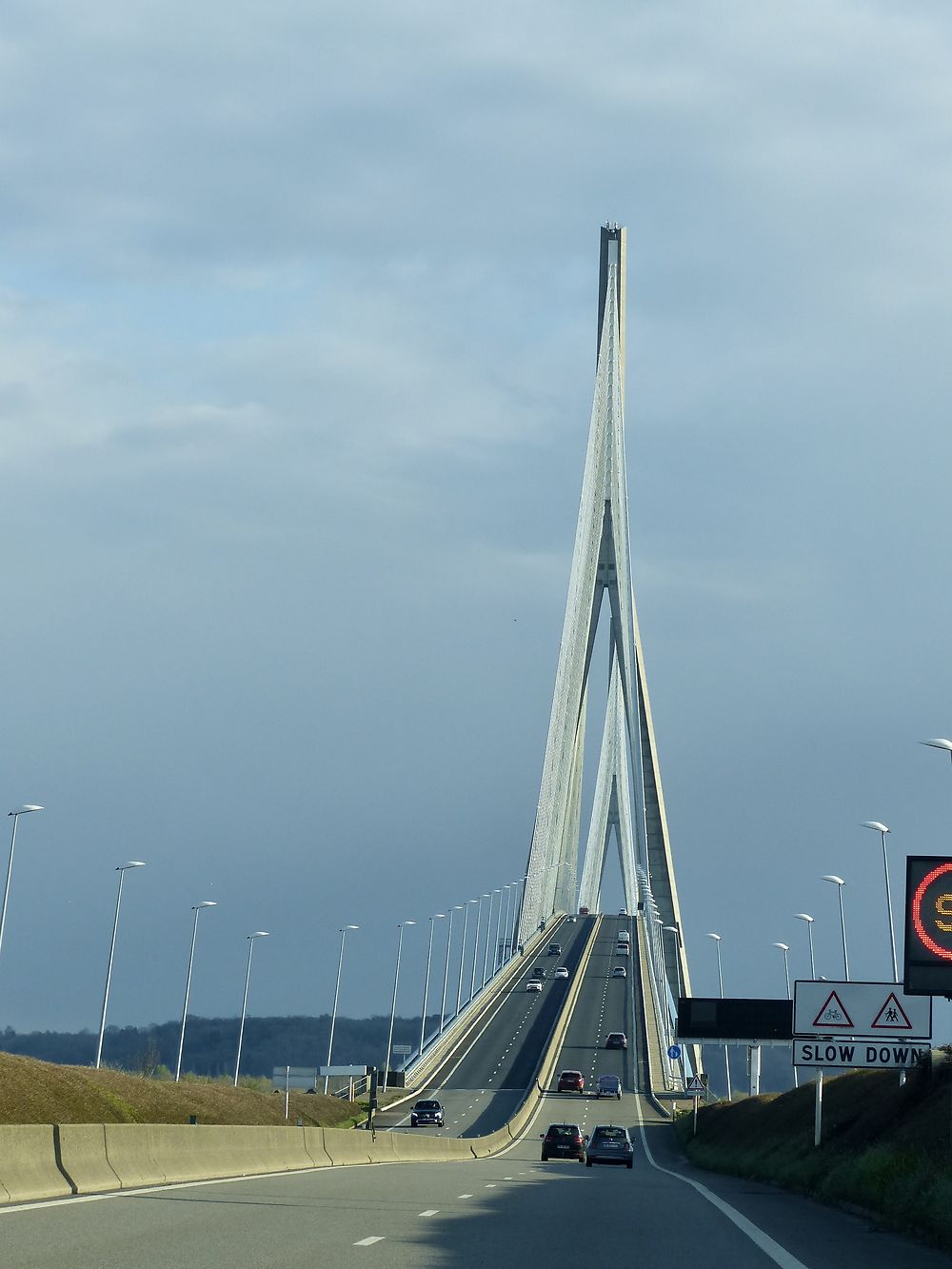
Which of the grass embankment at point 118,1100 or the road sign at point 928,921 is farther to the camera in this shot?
the grass embankment at point 118,1100

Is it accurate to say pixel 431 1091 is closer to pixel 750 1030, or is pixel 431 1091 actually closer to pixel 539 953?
pixel 750 1030

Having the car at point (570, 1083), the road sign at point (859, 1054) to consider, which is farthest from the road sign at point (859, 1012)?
the car at point (570, 1083)

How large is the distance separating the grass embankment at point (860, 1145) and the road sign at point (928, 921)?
83.3 inches

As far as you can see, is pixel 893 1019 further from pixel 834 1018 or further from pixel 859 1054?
pixel 834 1018

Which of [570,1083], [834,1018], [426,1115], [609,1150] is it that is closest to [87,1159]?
[834,1018]

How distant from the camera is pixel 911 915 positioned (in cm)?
1991

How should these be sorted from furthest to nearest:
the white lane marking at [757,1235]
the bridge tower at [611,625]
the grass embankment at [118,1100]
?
the bridge tower at [611,625]
the grass embankment at [118,1100]
the white lane marking at [757,1235]

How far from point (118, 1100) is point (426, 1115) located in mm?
21193

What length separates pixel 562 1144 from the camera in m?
52.2

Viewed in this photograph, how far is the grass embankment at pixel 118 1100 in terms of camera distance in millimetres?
46719

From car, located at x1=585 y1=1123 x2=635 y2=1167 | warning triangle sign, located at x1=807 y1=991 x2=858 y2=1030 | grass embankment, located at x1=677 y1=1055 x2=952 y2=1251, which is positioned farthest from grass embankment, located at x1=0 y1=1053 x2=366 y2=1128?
warning triangle sign, located at x1=807 y1=991 x2=858 y2=1030

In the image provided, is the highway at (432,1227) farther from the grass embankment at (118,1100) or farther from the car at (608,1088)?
the car at (608,1088)

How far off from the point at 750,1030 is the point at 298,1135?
1929 inches

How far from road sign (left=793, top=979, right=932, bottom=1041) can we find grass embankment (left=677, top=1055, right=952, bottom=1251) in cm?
128
